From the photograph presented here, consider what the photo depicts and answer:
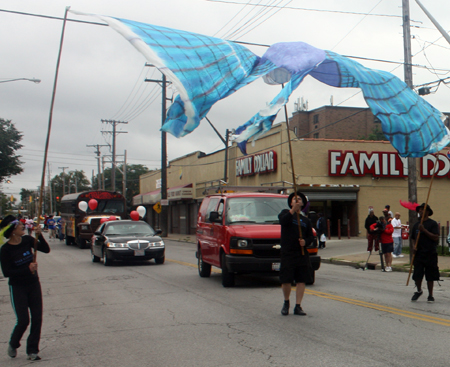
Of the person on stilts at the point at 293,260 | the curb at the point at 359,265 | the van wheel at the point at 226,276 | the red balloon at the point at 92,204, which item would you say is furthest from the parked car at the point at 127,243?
the red balloon at the point at 92,204

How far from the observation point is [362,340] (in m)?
6.58

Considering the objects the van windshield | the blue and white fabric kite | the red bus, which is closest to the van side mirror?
the van windshield

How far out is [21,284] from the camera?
6.12 m

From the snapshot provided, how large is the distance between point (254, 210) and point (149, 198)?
44339 mm

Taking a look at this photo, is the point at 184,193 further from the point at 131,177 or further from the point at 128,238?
the point at 131,177

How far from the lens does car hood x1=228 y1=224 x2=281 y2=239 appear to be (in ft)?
37.1

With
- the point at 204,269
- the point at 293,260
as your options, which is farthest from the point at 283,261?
the point at 204,269

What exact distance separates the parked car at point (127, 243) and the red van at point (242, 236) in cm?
362

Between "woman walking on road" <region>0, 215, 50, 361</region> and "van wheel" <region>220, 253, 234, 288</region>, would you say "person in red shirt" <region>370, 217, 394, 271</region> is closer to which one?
"van wheel" <region>220, 253, 234, 288</region>

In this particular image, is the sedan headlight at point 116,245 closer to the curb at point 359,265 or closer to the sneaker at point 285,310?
the curb at point 359,265

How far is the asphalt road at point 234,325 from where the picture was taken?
596cm

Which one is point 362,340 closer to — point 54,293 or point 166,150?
point 54,293

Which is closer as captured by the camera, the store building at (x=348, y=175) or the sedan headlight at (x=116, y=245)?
the sedan headlight at (x=116, y=245)

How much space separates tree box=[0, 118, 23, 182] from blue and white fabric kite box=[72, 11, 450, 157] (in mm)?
41629
